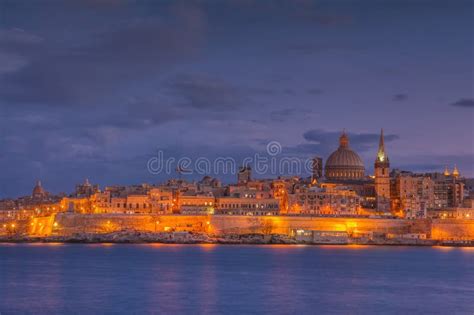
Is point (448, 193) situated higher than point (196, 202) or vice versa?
point (448, 193)

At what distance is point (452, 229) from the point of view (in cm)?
5894

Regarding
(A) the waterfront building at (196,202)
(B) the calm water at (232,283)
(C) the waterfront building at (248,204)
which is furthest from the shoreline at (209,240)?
(B) the calm water at (232,283)

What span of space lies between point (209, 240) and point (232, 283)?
1059 inches

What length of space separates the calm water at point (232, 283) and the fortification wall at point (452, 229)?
1279 centimetres

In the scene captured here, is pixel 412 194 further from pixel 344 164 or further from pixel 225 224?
pixel 225 224

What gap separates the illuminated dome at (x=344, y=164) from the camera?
242 ft

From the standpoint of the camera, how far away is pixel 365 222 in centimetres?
5828

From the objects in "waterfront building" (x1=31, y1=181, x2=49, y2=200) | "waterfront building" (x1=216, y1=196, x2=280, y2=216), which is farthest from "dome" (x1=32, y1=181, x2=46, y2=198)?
"waterfront building" (x1=216, y1=196, x2=280, y2=216)

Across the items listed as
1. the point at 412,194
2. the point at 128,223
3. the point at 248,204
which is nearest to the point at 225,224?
the point at 248,204

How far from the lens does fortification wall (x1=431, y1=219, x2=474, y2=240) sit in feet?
192

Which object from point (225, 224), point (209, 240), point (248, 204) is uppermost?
point (248, 204)

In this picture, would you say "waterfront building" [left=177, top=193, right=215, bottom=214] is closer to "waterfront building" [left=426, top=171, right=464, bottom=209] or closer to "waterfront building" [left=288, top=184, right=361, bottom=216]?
"waterfront building" [left=288, top=184, right=361, bottom=216]

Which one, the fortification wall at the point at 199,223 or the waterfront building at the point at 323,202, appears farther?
the waterfront building at the point at 323,202

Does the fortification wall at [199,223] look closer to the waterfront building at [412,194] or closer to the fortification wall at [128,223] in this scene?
the fortification wall at [128,223]
